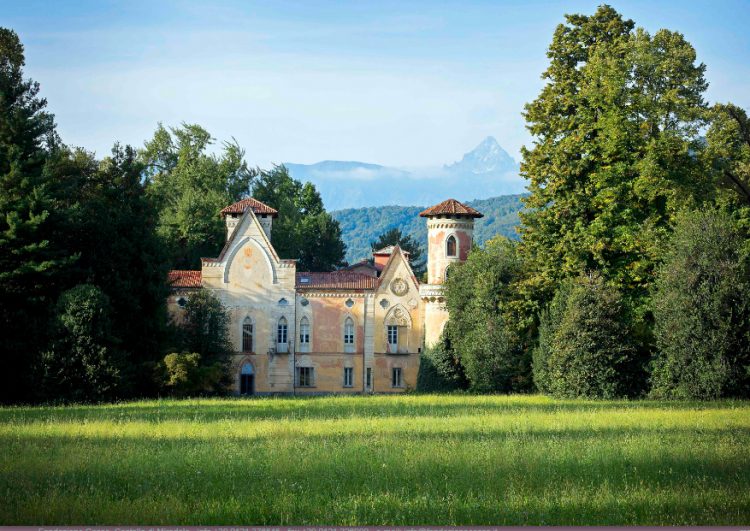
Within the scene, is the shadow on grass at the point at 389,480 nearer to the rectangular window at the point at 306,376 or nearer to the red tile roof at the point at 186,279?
the red tile roof at the point at 186,279

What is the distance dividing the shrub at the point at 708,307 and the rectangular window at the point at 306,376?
2780 centimetres

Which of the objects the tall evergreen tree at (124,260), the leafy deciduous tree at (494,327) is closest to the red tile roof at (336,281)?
the leafy deciduous tree at (494,327)

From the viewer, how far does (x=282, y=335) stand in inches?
2569

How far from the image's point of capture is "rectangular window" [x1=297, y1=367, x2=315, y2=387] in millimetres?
65500

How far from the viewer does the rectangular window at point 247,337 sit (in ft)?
212

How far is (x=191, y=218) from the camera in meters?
74.9

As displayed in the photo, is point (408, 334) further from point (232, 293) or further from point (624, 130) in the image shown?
point (624, 130)

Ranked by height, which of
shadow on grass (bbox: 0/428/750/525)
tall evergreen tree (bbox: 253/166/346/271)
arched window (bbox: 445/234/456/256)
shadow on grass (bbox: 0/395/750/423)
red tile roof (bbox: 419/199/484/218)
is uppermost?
tall evergreen tree (bbox: 253/166/346/271)

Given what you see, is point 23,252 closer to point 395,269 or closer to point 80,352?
point 80,352

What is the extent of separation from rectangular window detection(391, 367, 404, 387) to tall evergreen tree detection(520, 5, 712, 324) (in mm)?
18424

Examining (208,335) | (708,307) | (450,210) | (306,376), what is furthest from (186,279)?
(708,307)

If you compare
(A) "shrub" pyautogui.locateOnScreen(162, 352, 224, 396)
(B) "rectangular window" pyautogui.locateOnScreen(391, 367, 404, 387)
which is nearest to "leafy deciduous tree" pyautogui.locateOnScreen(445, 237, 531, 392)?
(B) "rectangular window" pyautogui.locateOnScreen(391, 367, 404, 387)

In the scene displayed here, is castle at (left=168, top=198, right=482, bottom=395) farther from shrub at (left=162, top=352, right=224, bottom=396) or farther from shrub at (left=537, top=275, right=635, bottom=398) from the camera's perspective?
shrub at (left=537, top=275, right=635, bottom=398)

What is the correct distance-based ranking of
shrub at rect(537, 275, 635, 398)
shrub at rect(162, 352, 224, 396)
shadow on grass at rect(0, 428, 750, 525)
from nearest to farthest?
shadow on grass at rect(0, 428, 750, 525)
shrub at rect(537, 275, 635, 398)
shrub at rect(162, 352, 224, 396)
